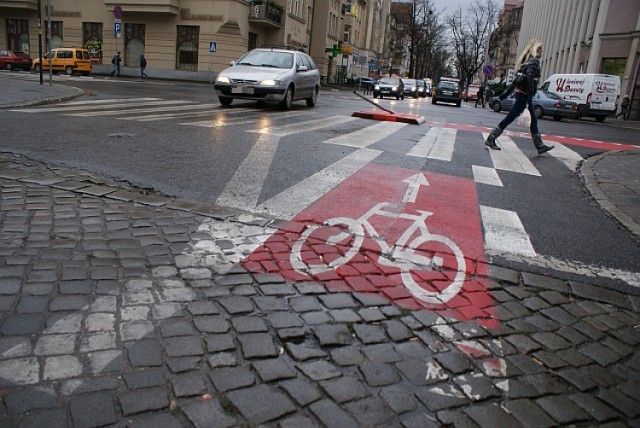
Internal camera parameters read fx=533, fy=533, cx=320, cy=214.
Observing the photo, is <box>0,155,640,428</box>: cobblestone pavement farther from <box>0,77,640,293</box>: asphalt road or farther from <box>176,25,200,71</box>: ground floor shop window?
<box>176,25,200,71</box>: ground floor shop window

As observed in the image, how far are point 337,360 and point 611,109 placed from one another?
30228 mm

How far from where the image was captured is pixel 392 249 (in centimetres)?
399

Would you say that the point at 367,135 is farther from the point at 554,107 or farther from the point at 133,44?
the point at 133,44

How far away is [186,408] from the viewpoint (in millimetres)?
2100

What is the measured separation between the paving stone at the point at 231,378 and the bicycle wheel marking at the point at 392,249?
3.47 ft

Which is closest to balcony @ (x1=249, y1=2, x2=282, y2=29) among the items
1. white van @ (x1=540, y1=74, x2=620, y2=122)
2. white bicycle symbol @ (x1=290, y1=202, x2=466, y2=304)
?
white van @ (x1=540, y1=74, x2=620, y2=122)

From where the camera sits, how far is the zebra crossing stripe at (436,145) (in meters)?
8.33

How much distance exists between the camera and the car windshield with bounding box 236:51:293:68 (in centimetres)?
1473

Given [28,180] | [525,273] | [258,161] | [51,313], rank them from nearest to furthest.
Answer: [51,313], [525,273], [28,180], [258,161]

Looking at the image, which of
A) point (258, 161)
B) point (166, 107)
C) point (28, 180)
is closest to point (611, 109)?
point (166, 107)

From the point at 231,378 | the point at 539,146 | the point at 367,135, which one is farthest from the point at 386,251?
the point at 539,146

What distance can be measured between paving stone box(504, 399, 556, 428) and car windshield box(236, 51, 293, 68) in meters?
13.4

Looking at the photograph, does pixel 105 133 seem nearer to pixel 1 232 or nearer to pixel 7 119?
pixel 7 119

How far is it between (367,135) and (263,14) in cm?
3173
